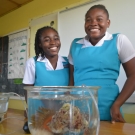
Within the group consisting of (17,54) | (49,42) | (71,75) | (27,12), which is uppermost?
(27,12)

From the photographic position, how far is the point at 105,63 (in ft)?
2.39

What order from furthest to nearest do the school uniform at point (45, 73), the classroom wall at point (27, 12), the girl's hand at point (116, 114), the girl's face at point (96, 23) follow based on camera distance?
the classroom wall at point (27, 12) < the school uniform at point (45, 73) < the girl's face at point (96, 23) < the girl's hand at point (116, 114)

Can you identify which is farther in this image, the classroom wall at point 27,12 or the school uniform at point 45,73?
the classroom wall at point 27,12

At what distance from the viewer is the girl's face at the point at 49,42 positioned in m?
0.94

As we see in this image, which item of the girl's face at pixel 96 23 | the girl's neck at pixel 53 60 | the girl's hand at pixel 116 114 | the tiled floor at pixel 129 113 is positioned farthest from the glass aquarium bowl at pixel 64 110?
the tiled floor at pixel 129 113

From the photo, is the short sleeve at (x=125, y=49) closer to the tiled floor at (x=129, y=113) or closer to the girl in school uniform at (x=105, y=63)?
the girl in school uniform at (x=105, y=63)

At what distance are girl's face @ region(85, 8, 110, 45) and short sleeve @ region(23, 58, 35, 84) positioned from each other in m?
0.32

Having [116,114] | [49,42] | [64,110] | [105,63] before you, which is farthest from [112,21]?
[64,110]

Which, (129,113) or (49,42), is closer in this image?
(49,42)

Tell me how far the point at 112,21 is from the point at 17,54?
1.32 metres

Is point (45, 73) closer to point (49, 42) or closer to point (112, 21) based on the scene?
point (49, 42)

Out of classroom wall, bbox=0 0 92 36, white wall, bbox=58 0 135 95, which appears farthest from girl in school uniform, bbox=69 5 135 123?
classroom wall, bbox=0 0 92 36

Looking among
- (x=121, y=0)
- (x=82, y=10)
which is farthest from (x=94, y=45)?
(x=82, y=10)

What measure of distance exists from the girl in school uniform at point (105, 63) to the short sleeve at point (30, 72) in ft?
0.79
